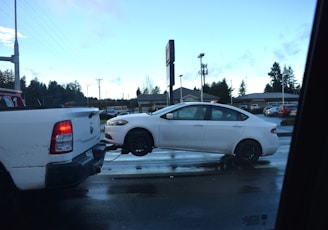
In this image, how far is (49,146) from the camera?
14.8 ft

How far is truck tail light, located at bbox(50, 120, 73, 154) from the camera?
4520 mm

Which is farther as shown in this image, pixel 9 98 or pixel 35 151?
pixel 9 98

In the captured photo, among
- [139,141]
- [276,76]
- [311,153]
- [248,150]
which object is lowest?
[248,150]

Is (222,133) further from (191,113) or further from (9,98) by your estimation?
(9,98)

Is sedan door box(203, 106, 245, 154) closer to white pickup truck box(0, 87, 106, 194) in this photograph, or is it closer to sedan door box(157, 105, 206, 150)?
sedan door box(157, 105, 206, 150)

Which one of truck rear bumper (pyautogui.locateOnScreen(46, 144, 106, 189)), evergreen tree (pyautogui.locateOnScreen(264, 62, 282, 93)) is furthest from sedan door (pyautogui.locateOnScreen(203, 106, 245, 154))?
evergreen tree (pyautogui.locateOnScreen(264, 62, 282, 93))

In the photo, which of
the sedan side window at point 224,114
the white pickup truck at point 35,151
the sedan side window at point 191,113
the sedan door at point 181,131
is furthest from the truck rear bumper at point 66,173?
the sedan side window at point 224,114

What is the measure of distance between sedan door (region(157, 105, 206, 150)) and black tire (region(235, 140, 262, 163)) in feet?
3.25

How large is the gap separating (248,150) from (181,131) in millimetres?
1779

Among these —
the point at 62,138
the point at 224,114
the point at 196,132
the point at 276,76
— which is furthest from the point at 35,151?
the point at 276,76

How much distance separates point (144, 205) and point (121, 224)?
3.18 ft

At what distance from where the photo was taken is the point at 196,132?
9031 millimetres

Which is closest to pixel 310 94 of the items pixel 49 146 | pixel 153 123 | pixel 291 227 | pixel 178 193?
pixel 291 227

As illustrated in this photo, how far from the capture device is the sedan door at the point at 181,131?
8961 mm
